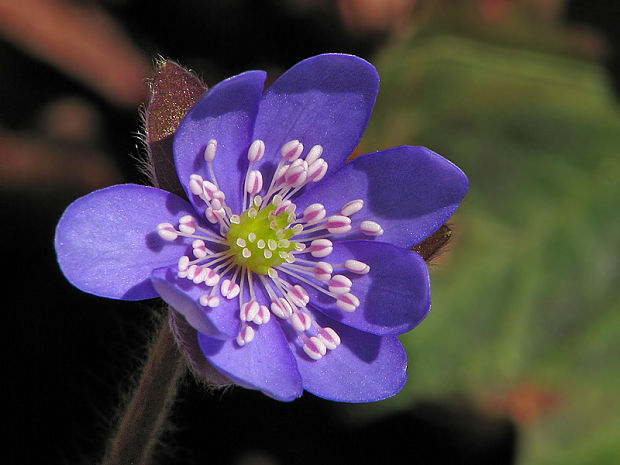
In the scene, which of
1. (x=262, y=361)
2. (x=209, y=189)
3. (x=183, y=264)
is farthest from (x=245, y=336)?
(x=209, y=189)

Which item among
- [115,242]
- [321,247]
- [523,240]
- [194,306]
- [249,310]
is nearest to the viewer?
[194,306]

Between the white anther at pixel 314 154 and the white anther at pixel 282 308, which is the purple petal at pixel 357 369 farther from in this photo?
the white anther at pixel 314 154

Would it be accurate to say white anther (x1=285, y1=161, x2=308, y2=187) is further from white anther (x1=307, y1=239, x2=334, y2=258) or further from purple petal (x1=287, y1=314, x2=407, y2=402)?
purple petal (x1=287, y1=314, x2=407, y2=402)

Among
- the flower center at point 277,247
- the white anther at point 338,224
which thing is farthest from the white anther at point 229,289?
the white anther at point 338,224

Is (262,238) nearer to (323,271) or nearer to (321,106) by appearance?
(323,271)

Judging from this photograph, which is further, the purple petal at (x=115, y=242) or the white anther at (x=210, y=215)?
the white anther at (x=210, y=215)
